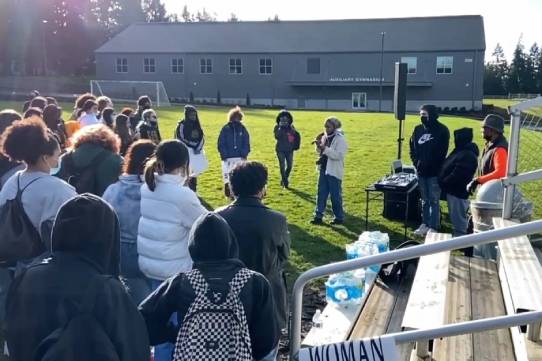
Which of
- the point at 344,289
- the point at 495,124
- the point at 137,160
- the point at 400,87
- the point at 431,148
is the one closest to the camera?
the point at 137,160

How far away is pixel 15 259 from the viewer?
400 cm

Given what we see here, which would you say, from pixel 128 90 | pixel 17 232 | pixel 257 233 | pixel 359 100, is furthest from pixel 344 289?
pixel 359 100

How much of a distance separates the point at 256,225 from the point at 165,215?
777mm

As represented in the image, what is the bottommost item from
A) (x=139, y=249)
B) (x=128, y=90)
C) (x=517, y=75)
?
(x=139, y=249)

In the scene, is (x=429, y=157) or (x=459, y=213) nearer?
Result: (x=459, y=213)

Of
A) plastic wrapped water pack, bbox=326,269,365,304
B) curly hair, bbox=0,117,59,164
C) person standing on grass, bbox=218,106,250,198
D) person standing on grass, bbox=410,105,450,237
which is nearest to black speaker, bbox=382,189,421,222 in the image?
person standing on grass, bbox=410,105,450,237

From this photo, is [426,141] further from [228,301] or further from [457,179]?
[228,301]

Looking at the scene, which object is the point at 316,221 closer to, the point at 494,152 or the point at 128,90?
the point at 494,152

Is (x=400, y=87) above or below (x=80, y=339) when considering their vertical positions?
above

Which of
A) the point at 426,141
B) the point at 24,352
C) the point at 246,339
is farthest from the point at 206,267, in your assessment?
the point at 426,141

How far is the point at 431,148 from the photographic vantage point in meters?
8.09

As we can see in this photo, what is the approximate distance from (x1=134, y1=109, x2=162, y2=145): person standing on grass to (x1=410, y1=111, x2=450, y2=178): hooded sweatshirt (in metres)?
4.10

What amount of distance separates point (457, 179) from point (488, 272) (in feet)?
7.91

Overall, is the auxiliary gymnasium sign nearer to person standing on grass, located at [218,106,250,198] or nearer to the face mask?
the face mask
